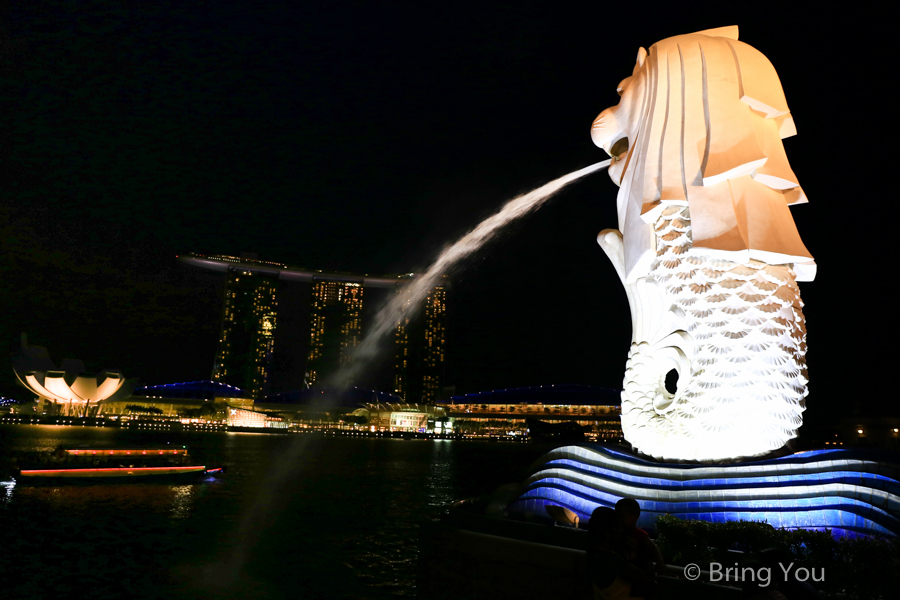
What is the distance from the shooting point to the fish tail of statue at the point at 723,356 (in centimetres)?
1042

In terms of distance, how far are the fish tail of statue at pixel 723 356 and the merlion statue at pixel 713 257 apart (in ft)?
0.06

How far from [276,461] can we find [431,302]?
95243 millimetres

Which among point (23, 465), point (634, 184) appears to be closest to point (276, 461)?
point (23, 465)

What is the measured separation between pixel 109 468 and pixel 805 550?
23.2 meters

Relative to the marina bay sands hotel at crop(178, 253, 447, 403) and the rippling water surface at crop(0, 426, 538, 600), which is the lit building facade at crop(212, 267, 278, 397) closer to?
the marina bay sands hotel at crop(178, 253, 447, 403)

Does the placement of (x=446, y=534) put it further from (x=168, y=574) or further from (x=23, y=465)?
(x=23, y=465)

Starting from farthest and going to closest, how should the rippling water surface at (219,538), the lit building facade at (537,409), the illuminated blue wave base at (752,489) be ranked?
1. the lit building facade at (537,409)
2. the rippling water surface at (219,538)
3. the illuminated blue wave base at (752,489)

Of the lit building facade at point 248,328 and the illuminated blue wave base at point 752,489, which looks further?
the lit building facade at point 248,328

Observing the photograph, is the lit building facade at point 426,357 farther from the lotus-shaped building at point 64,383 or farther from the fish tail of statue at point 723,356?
the fish tail of statue at point 723,356

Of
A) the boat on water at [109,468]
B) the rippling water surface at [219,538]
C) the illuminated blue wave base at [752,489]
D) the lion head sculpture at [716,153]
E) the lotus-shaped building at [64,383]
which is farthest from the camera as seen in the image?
the lotus-shaped building at [64,383]

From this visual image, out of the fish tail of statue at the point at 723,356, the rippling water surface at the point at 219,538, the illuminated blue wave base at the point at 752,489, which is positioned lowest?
the rippling water surface at the point at 219,538

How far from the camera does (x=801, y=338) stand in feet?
36.0

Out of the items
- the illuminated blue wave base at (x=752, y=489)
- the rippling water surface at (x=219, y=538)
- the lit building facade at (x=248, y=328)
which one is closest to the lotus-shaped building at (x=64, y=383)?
the lit building facade at (x=248, y=328)

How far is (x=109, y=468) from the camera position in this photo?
2331 cm
